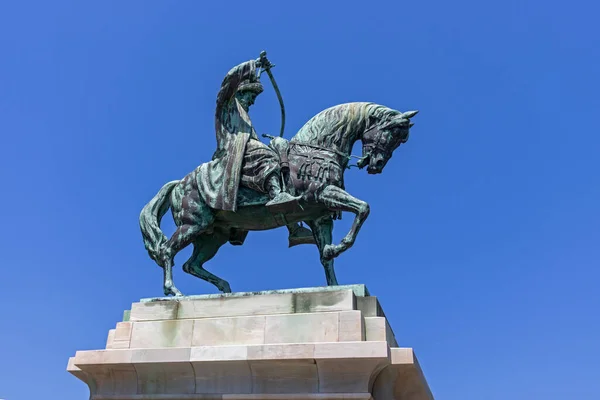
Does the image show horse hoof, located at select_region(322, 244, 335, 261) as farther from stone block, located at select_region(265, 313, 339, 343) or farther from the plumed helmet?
the plumed helmet

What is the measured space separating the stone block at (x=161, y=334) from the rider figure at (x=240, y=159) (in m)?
1.99

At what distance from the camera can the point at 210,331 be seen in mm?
9367

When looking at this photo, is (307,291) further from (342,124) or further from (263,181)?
(342,124)

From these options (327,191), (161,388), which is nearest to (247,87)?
(327,191)

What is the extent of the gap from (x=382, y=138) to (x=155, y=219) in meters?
3.89

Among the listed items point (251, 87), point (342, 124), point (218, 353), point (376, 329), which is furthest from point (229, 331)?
point (251, 87)

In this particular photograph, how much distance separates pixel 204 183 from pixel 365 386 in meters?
4.30

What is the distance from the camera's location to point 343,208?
9.93 m

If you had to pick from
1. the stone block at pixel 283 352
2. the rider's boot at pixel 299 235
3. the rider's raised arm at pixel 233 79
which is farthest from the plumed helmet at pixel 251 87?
the stone block at pixel 283 352

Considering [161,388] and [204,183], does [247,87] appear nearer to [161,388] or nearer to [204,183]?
[204,183]

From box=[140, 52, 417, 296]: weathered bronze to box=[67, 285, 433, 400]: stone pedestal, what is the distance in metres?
0.94

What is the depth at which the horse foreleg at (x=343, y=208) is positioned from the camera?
32.0 feet

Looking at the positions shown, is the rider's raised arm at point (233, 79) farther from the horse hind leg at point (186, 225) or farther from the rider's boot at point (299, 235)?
the rider's boot at point (299, 235)

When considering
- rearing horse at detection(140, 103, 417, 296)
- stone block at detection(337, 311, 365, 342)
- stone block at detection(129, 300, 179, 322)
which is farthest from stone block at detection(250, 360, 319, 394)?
rearing horse at detection(140, 103, 417, 296)
